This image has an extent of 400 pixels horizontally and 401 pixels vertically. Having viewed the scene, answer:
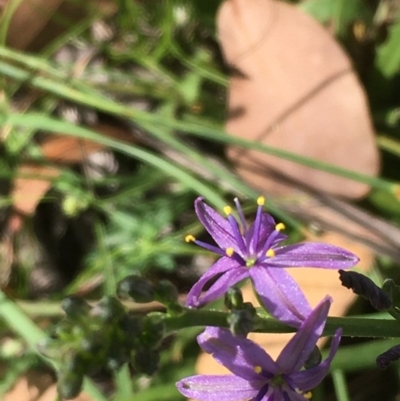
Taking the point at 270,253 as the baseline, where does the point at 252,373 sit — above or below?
below

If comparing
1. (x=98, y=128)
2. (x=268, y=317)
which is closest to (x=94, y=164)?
(x=98, y=128)

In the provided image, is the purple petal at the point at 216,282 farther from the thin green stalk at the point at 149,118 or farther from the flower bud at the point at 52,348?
the thin green stalk at the point at 149,118

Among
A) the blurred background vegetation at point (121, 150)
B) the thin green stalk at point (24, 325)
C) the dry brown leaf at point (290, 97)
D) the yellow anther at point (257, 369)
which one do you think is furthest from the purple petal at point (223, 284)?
the dry brown leaf at point (290, 97)

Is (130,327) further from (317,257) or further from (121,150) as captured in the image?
(121,150)

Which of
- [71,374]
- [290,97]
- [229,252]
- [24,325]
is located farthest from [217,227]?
[290,97]

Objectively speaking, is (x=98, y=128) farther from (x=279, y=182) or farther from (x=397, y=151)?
(x=397, y=151)

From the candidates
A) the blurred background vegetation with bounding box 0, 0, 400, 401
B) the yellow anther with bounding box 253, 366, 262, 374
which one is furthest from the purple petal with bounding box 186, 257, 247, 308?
the blurred background vegetation with bounding box 0, 0, 400, 401
